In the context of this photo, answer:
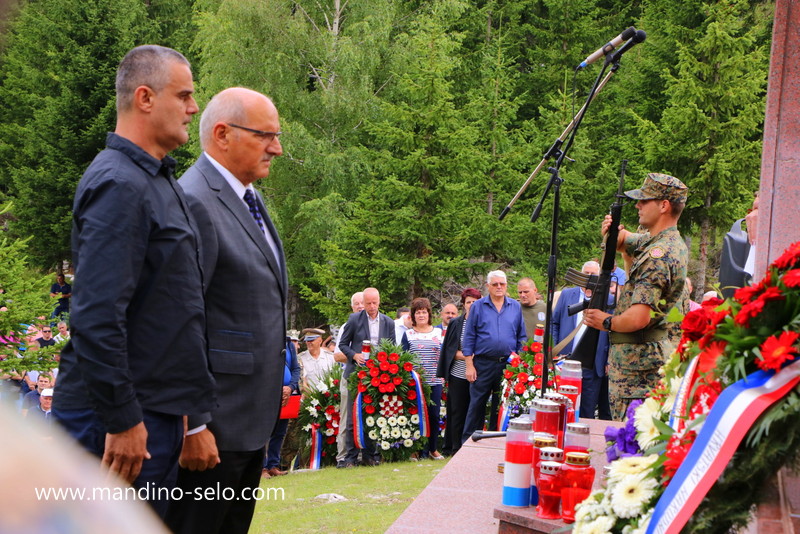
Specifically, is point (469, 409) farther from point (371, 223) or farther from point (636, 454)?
point (371, 223)

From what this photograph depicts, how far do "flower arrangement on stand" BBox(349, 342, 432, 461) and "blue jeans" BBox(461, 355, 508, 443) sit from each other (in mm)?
708

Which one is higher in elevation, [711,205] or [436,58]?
[436,58]

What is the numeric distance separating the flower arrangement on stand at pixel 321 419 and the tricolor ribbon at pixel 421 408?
1026 millimetres

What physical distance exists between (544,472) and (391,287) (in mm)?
18286

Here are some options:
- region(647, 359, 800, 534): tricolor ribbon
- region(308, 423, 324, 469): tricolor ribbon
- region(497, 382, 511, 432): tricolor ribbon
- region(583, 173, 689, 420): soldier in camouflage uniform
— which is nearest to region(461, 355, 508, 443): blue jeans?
region(497, 382, 511, 432): tricolor ribbon

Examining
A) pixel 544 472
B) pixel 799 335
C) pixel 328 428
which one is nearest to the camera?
pixel 799 335

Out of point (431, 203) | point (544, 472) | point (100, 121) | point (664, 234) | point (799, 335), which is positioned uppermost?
point (100, 121)

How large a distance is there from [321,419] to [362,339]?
3.76ft

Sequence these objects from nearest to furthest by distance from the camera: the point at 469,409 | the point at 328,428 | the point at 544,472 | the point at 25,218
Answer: the point at 544,472, the point at 469,409, the point at 328,428, the point at 25,218

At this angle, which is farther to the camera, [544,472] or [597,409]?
[597,409]

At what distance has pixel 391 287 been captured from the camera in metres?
21.8

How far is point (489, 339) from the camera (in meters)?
9.50

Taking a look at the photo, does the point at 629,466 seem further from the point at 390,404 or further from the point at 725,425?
the point at 390,404

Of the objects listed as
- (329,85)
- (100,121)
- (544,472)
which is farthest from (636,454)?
(100,121)
